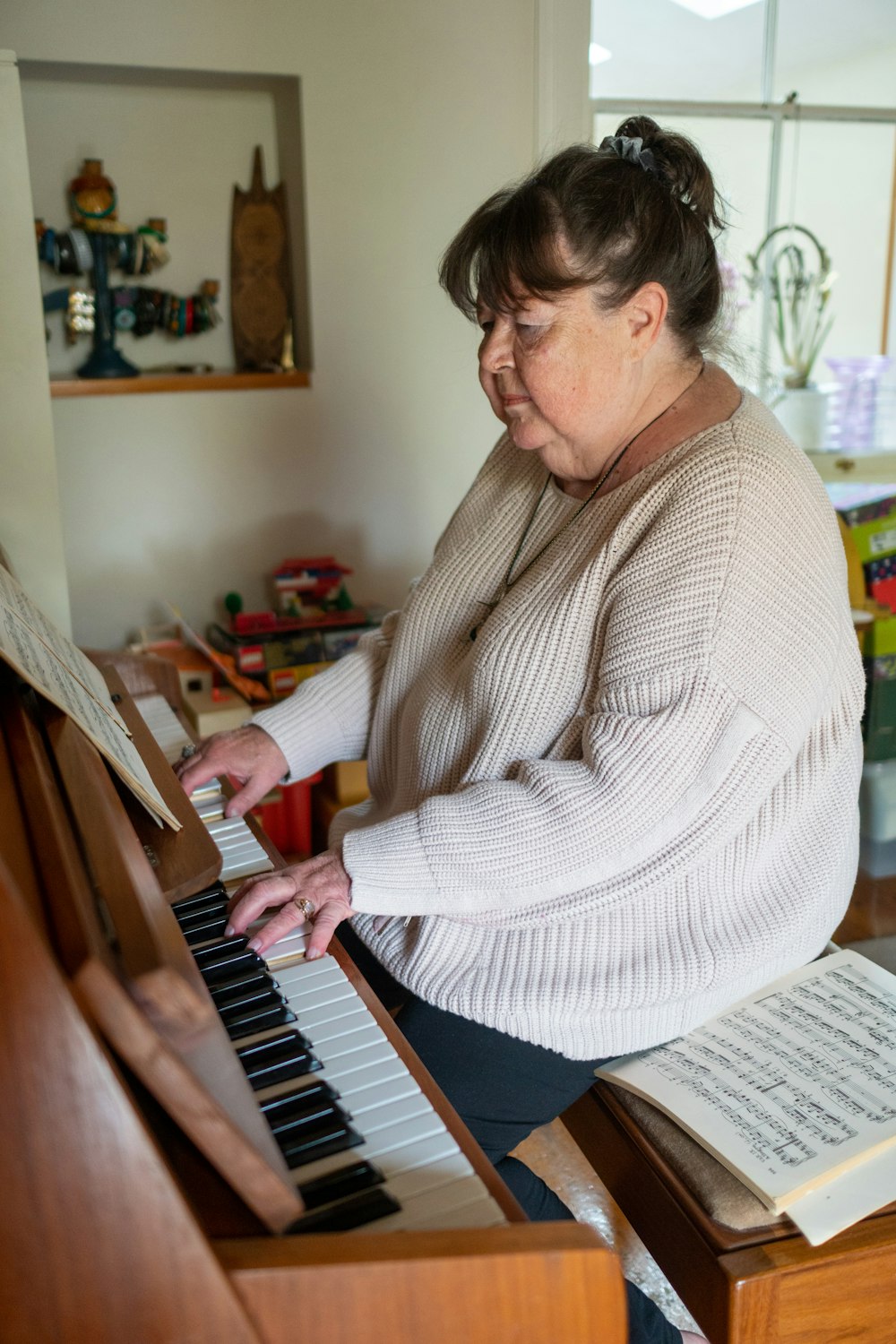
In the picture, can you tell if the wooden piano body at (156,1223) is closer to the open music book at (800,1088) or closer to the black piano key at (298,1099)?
the black piano key at (298,1099)

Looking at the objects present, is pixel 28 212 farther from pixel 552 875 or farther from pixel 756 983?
pixel 756 983

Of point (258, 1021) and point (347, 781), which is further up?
point (258, 1021)

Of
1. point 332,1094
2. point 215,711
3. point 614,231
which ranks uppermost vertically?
point 614,231

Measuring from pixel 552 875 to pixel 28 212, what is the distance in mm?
1371

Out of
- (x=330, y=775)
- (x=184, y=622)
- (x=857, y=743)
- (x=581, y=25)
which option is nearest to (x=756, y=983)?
(x=857, y=743)

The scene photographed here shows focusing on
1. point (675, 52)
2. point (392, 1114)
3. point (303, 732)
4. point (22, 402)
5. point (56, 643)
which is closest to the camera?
point (392, 1114)

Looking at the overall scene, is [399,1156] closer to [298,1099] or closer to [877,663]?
[298,1099]

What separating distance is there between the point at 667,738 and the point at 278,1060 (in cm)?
46

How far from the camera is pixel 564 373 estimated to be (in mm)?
1272

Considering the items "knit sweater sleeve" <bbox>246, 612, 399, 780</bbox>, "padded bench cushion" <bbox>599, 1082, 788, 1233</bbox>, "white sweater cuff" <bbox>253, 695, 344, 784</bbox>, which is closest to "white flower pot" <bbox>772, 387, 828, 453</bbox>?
"knit sweater sleeve" <bbox>246, 612, 399, 780</bbox>

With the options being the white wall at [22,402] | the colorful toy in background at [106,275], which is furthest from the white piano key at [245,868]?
the colorful toy in background at [106,275]

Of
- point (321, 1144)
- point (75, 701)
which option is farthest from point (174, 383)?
point (321, 1144)

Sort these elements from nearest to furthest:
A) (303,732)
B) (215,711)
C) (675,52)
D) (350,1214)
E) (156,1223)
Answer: (156,1223), (350,1214), (303,732), (215,711), (675,52)

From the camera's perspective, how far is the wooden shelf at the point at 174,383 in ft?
9.32
